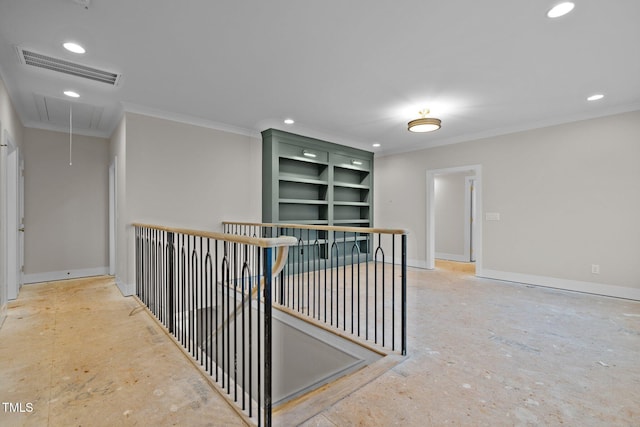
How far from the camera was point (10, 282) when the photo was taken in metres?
3.47

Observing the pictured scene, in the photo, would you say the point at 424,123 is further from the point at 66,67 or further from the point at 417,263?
the point at 66,67

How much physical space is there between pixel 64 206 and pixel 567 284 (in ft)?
25.1

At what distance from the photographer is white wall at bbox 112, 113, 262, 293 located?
147 inches

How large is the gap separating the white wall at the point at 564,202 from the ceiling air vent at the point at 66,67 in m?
5.17

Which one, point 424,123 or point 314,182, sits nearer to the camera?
point 424,123

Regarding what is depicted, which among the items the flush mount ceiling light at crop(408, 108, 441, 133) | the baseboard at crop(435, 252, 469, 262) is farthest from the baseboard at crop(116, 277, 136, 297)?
the baseboard at crop(435, 252, 469, 262)

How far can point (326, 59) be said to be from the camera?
2670mm

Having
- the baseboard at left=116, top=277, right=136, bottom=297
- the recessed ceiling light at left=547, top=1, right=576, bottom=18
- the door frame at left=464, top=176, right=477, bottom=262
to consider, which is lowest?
the baseboard at left=116, top=277, right=136, bottom=297

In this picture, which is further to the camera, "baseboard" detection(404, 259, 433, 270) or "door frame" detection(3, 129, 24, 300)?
"baseboard" detection(404, 259, 433, 270)

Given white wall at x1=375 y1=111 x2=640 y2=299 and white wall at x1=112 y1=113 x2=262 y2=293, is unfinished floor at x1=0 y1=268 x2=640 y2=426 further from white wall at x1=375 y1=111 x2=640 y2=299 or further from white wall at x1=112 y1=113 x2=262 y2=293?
white wall at x1=112 y1=113 x2=262 y2=293

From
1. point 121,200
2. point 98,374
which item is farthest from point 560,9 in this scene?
point 121,200

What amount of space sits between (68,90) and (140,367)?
3.20 metres

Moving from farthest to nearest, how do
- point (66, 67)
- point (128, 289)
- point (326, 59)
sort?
1. point (128, 289)
2. point (66, 67)
3. point (326, 59)

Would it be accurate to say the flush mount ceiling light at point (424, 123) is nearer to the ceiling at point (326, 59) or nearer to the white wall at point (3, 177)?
the ceiling at point (326, 59)
